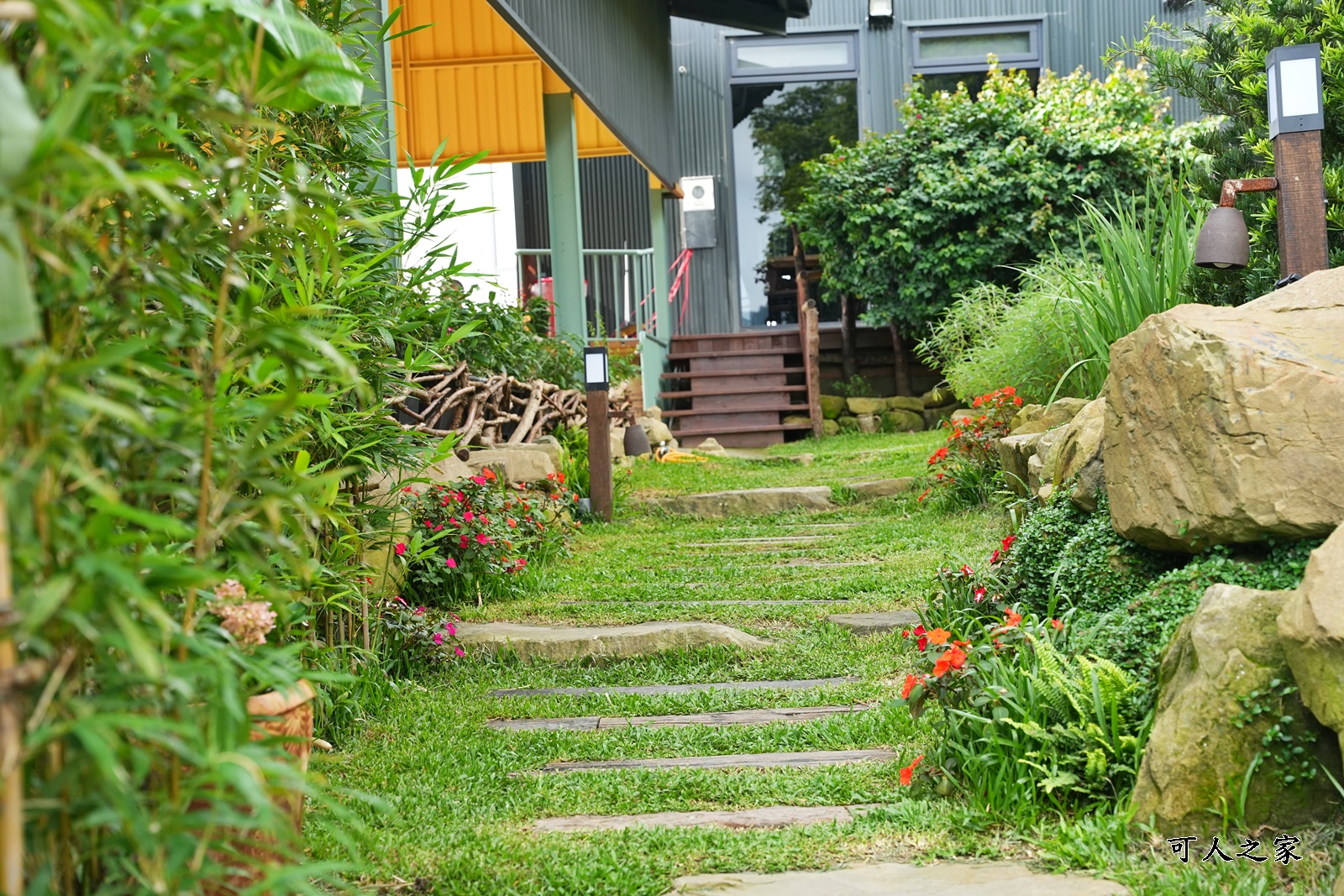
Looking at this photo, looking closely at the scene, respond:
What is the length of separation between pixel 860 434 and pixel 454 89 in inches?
206

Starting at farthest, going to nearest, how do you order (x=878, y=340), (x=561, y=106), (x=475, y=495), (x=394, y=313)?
(x=878, y=340)
(x=561, y=106)
(x=475, y=495)
(x=394, y=313)

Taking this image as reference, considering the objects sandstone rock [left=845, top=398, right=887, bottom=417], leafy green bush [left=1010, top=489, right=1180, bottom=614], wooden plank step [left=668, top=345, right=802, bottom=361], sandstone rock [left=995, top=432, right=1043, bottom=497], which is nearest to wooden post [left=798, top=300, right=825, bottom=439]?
sandstone rock [left=845, top=398, right=887, bottom=417]

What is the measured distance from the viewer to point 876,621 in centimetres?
445

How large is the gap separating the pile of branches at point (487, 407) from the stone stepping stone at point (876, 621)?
8.01ft

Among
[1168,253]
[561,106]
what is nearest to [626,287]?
[561,106]

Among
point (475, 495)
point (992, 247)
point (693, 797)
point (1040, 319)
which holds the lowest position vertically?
point (693, 797)

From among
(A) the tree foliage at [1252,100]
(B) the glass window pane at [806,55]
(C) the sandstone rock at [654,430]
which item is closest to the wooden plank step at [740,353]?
(C) the sandstone rock at [654,430]

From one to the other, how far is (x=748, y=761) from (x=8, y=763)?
2.27m

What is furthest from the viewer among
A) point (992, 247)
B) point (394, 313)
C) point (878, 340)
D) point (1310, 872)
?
point (878, 340)

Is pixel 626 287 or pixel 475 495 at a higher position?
pixel 626 287

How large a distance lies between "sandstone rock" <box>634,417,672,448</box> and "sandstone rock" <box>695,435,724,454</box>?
0.33 meters

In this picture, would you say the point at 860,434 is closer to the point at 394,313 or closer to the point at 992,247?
the point at 992,247

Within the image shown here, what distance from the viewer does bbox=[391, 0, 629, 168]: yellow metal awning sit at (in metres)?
9.58

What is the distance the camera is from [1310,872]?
212 cm
